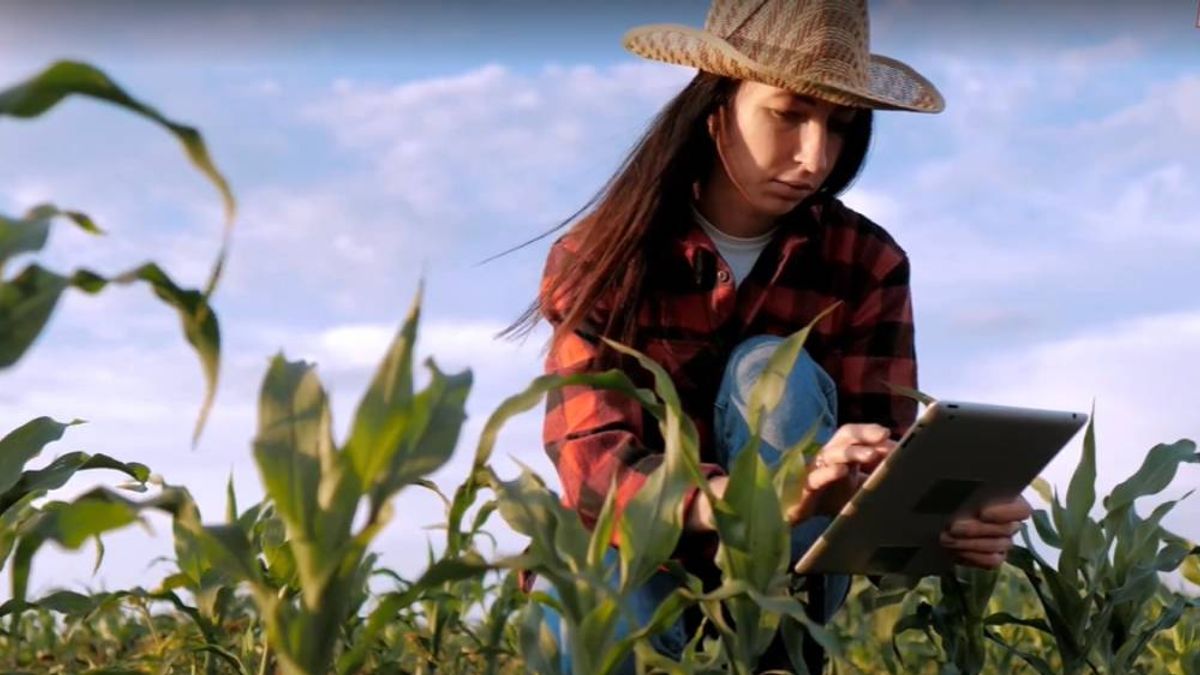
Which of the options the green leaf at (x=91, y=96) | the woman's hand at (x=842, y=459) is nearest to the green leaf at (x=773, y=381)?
the woman's hand at (x=842, y=459)

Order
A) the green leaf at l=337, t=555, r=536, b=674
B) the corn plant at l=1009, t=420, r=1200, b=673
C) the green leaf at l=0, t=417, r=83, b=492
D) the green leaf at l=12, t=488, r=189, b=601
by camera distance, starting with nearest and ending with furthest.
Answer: the green leaf at l=12, t=488, r=189, b=601 → the green leaf at l=337, t=555, r=536, b=674 → the green leaf at l=0, t=417, r=83, b=492 → the corn plant at l=1009, t=420, r=1200, b=673

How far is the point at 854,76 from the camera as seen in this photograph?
2283 millimetres

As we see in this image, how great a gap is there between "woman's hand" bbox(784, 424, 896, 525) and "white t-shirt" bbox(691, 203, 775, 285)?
2.14 ft

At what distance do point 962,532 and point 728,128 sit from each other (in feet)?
2.18

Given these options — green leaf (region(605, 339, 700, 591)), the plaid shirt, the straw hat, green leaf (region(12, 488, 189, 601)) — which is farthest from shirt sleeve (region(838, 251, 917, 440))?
green leaf (region(12, 488, 189, 601))

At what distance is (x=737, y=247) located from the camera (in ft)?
8.07

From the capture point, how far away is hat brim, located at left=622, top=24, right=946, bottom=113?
214cm

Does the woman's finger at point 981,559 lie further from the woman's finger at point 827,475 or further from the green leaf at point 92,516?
the green leaf at point 92,516

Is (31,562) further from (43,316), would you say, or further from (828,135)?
(828,135)

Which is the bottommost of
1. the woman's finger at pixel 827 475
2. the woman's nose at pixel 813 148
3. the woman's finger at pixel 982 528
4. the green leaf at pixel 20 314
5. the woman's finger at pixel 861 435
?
the woman's finger at pixel 982 528

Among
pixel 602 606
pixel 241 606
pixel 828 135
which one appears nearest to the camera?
pixel 602 606

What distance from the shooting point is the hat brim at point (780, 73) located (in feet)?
7.02

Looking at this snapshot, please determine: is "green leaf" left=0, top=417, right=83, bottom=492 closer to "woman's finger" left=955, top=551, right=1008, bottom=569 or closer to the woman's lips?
the woman's lips

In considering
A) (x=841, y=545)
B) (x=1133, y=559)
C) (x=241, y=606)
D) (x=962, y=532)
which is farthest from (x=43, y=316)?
(x=241, y=606)
